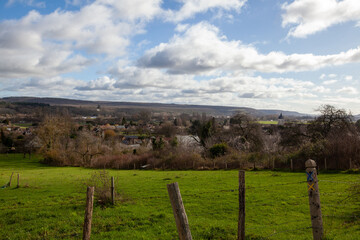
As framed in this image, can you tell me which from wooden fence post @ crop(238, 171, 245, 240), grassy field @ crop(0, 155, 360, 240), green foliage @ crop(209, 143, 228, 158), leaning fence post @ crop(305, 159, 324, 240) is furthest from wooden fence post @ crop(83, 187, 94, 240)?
green foliage @ crop(209, 143, 228, 158)

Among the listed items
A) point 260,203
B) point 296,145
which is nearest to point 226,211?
point 260,203

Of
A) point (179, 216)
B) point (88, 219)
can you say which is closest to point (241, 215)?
point (179, 216)

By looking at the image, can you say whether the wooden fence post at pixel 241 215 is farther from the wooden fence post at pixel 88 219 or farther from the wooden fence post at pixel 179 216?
the wooden fence post at pixel 88 219

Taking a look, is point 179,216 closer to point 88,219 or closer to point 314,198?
point 88,219

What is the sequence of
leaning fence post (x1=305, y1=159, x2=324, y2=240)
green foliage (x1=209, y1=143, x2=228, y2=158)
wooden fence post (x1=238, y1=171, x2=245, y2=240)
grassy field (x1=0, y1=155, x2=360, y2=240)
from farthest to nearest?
green foliage (x1=209, y1=143, x2=228, y2=158), grassy field (x1=0, y1=155, x2=360, y2=240), wooden fence post (x1=238, y1=171, x2=245, y2=240), leaning fence post (x1=305, y1=159, x2=324, y2=240)

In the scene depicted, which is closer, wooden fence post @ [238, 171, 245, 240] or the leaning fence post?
the leaning fence post

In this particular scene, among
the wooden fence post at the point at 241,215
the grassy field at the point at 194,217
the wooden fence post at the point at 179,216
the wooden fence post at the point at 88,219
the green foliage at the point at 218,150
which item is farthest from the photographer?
the green foliage at the point at 218,150

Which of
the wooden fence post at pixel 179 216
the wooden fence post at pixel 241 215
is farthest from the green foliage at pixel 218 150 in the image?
the wooden fence post at pixel 179 216

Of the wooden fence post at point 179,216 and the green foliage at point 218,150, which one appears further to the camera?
the green foliage at point 218,150

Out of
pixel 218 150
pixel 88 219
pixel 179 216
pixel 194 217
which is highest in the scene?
pixel 179 216

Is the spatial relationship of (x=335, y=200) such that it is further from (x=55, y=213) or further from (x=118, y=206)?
(x=55, y=213)

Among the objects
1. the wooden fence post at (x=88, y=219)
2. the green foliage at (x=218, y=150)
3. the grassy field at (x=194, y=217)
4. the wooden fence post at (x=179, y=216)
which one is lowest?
the green foliage at (x=218, y=150)

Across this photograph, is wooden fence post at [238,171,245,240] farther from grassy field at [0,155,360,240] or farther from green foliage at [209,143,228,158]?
green foliage at [209,143,228,158]

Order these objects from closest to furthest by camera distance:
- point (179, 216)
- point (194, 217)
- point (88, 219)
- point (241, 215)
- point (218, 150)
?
point (179, 216)
point (88, 219)
point (241, 215)
point (194, 217)
point (218, 150)
